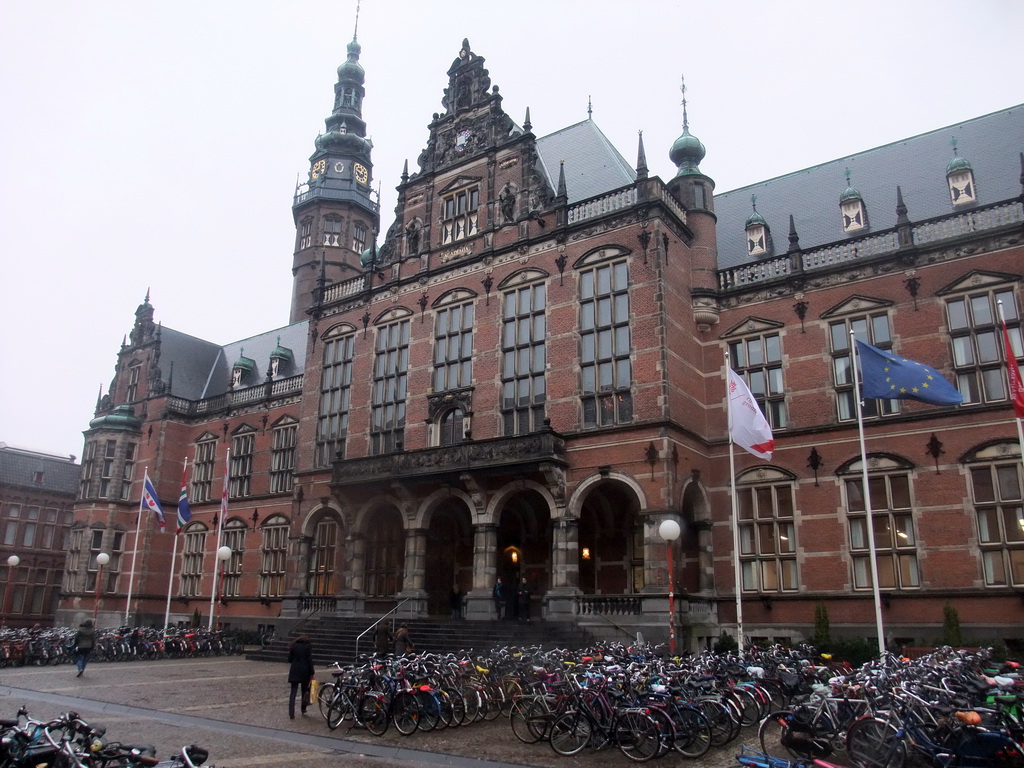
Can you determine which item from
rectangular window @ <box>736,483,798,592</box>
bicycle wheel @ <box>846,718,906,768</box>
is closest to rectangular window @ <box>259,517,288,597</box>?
rectangular window @ <box>736,483,798,592</box>

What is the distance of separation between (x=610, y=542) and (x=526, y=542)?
321 cm

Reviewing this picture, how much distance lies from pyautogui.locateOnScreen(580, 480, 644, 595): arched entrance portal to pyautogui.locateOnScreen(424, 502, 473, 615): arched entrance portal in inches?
195

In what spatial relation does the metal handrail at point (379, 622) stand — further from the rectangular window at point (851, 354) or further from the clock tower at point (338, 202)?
the clock tower at point (338, 202)

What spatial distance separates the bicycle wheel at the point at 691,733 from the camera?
35.6 ft

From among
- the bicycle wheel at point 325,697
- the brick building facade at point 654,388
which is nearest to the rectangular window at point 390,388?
the brick building facade at point 654,388

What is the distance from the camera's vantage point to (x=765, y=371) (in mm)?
24703

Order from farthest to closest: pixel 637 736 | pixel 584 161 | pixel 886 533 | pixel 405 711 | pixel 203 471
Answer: pixel 203 471
pixel 584 161
pixel 886 533
pixel 405 711
pixel 637 736

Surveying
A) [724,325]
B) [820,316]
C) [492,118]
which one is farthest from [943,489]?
[492,118]

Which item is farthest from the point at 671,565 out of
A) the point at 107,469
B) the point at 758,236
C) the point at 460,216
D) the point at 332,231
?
the point at 332,231

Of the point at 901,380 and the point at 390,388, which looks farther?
the point at 390,388

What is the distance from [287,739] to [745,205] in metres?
24.8

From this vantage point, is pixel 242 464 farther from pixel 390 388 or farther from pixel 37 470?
pixel 37 470

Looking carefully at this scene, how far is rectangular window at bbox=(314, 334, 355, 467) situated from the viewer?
31.7 m

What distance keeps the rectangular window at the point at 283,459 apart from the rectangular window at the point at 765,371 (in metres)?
21.8
